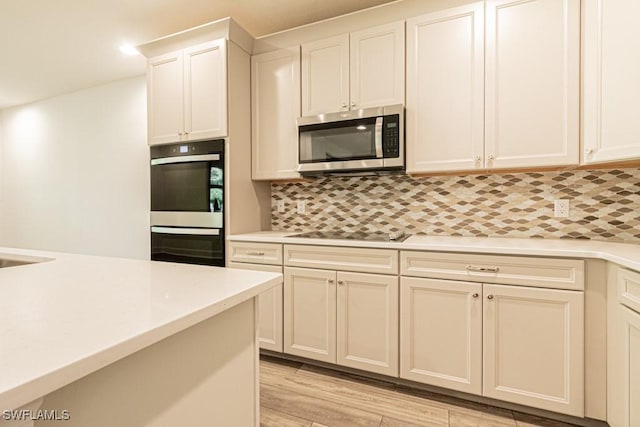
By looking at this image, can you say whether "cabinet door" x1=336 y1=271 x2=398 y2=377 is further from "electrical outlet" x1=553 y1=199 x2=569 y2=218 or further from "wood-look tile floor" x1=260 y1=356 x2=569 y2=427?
"electrical outlet" x1=553 y1=199 x2=569 y2=218

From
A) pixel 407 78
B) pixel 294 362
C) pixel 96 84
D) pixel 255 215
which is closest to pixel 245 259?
pixel 255 215

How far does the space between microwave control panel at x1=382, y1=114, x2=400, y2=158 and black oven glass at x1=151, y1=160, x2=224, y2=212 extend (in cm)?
122

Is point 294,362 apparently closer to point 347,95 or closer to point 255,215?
point 255,215

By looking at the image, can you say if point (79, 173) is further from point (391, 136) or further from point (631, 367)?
point (631, 367)

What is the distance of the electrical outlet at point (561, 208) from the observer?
2.06 meters

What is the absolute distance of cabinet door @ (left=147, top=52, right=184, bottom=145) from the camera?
2.64 m

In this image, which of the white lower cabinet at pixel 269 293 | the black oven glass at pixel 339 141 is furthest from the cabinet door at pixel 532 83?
the white lower cabinet at pixel 269 293

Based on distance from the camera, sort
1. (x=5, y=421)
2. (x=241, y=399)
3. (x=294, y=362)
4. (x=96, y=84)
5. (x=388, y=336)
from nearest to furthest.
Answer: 1. (x=5, y=421)
2. (x=241, y=399)
3. (x=388, y=336)
4. (x=294, y=362)
5. (x=96, y=84)

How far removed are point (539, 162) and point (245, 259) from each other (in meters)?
2.00

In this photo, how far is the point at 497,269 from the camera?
173 cm

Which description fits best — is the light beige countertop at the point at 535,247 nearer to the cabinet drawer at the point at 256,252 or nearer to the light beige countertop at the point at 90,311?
the cabinet drawer at the point at 256,252

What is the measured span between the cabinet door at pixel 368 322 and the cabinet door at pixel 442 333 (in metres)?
0.07

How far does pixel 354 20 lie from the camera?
2.30m

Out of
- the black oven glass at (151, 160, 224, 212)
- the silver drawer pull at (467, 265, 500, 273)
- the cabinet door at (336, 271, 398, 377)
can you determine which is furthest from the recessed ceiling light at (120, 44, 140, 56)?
the silver drawer pull at (467, 265, 500, 273)
